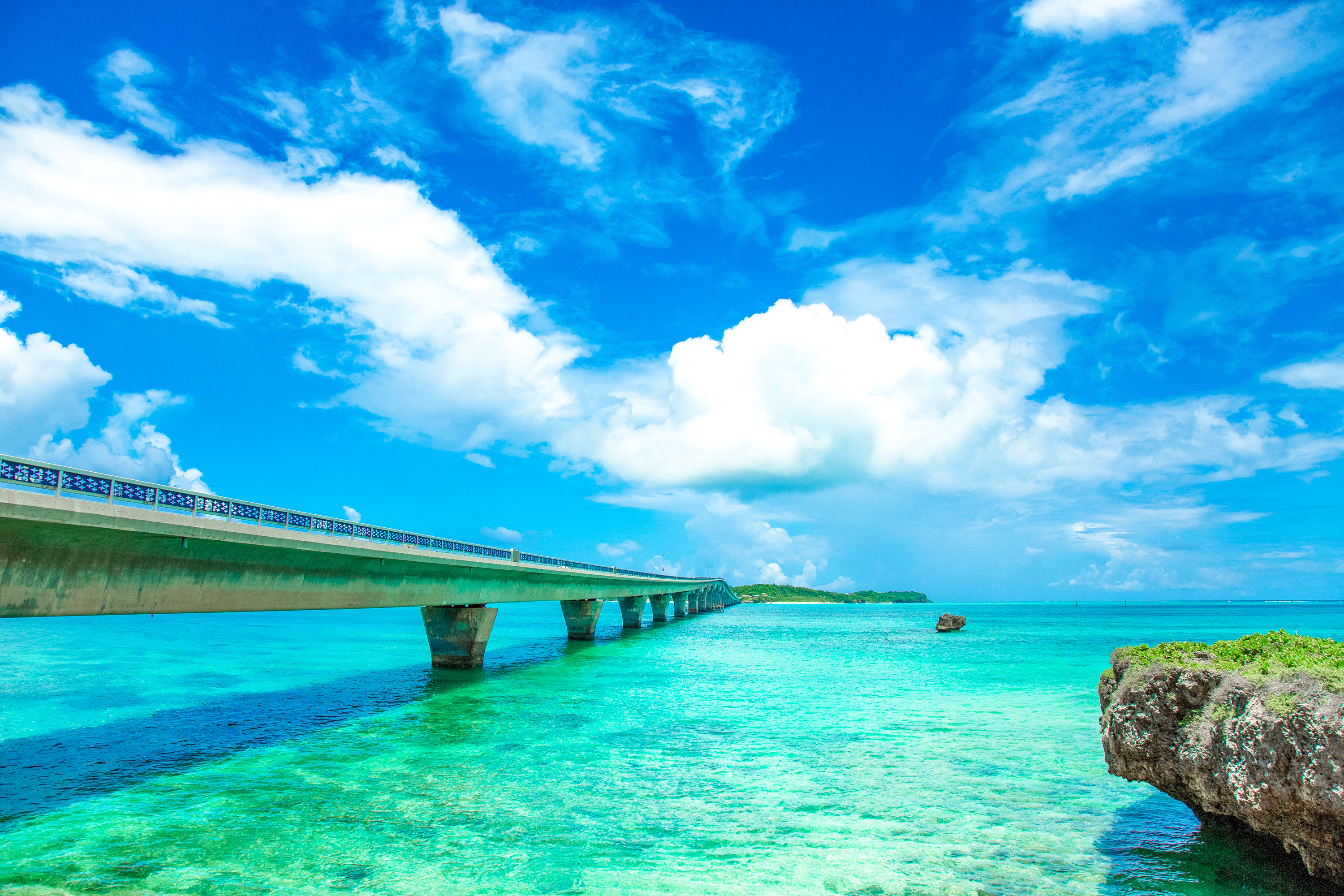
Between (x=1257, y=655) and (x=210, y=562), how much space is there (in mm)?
25675

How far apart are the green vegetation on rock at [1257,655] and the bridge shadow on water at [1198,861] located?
2807mm

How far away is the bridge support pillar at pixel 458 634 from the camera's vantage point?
40094 mm

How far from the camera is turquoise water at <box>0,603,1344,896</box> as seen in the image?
438 inches

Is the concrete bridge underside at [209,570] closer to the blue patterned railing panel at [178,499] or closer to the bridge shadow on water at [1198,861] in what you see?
the blue patterned railing panel at [178,499]

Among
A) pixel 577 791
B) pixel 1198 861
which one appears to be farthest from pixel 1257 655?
pixel 577 791

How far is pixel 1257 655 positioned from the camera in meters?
10.6

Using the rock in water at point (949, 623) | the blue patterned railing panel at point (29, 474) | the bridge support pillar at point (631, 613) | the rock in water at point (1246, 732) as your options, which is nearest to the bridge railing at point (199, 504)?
the blue patterned railing panel at point (29, 474)

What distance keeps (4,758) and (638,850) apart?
1839 cm

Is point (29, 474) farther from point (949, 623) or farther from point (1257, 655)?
point (949, 623)

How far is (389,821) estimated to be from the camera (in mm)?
13547

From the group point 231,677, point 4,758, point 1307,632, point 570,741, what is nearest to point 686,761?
point 570,741

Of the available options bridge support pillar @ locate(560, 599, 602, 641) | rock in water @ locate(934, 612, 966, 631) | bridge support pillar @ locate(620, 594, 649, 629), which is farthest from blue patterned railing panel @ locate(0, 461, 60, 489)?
rock in water @ locate(934, 612, 966, 631)

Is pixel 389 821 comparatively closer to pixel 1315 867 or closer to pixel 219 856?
pixel 219 856

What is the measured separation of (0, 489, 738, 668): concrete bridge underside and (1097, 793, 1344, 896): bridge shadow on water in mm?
22140
